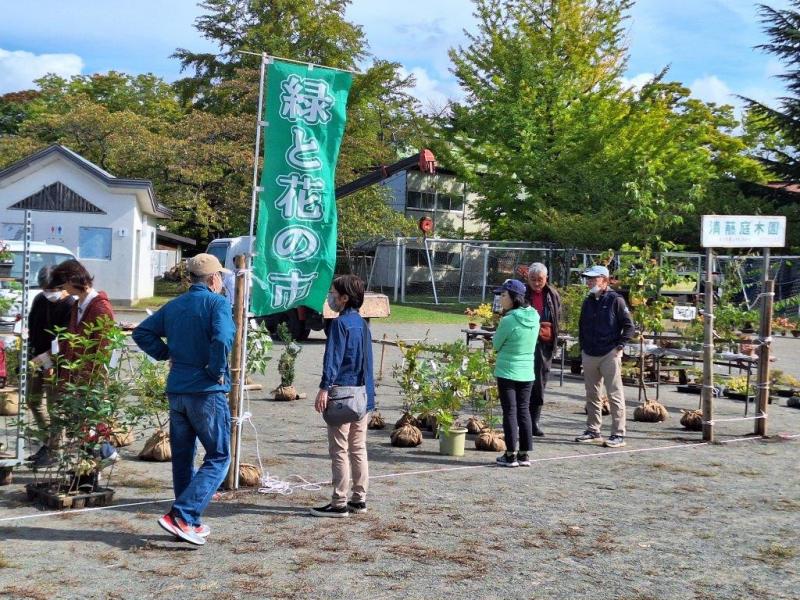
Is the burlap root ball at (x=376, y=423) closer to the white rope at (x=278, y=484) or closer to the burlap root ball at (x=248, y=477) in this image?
the white rope at (x=278, y=484)

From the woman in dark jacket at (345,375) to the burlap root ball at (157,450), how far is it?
7.01 feet

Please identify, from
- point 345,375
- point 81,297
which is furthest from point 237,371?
point 81,297

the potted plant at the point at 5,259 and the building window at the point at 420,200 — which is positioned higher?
the building window at the point at 420,200

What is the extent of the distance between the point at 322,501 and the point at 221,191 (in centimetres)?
2882

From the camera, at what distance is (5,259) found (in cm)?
1084

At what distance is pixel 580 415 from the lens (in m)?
11.3

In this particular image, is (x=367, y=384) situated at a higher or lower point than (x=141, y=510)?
higher

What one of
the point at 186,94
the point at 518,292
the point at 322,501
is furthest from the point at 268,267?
the point at 186,94

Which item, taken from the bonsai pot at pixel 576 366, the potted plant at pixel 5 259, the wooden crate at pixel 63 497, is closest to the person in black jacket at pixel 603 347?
the wooden crate at pixel 63 497

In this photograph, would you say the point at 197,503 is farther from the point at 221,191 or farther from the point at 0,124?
the point at 0,124

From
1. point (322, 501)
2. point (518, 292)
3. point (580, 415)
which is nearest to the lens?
point (322, 501)

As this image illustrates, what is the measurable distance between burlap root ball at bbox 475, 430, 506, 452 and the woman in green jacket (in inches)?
27.7

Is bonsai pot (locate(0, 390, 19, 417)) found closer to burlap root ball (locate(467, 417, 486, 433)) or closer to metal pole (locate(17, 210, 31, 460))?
metal pole (locate(17, 210, 31, 460))

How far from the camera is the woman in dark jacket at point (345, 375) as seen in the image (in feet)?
20.2
